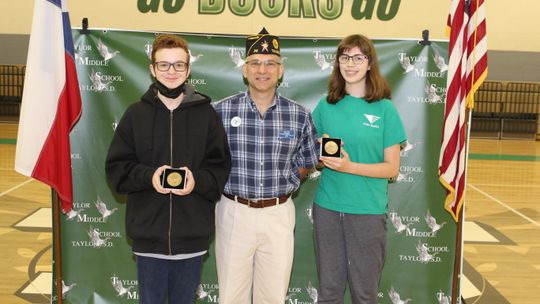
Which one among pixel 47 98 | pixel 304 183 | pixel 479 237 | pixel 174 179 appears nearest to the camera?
pixel 174 179

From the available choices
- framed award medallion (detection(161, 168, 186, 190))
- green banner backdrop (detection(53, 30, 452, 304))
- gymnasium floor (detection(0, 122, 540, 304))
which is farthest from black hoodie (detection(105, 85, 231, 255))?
gymnasium floor (detection(0, 122, 540, 304))

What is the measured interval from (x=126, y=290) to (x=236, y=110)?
81.4 inches

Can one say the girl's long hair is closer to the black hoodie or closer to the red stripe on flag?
the black hoodie

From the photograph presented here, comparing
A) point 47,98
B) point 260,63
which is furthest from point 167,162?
point 47,98

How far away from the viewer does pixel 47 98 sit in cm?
371

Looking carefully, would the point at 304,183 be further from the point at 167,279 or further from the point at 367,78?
the point at 167,279

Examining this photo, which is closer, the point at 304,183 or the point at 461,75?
the point at 461,75

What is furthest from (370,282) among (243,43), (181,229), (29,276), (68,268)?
(29,276)

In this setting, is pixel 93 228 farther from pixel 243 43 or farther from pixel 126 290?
pixel 243 43

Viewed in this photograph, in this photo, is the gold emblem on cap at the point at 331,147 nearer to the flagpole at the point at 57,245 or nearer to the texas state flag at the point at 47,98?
the texas state flag at the point at 47,98

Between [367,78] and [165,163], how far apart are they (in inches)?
50.1

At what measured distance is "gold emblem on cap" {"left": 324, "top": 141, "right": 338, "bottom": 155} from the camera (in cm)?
320

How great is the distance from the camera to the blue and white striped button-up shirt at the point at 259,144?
327cm

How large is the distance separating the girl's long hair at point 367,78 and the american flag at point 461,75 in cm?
92
